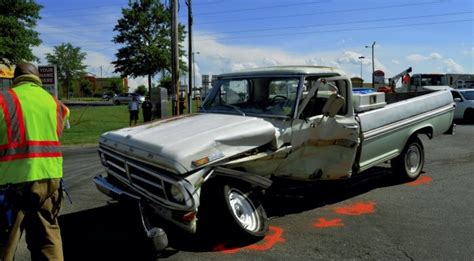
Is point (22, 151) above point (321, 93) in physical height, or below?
below

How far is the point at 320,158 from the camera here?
244 inches

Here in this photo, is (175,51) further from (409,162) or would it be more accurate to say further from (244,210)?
(244,210)

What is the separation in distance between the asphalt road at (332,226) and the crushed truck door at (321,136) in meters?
0.60

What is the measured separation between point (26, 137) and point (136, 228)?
1740 mm

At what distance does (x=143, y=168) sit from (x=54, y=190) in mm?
1243

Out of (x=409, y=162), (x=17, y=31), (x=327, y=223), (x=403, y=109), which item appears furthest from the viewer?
(x=17, y=31)

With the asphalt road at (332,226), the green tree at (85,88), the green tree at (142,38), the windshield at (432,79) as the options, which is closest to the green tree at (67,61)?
the green tree at (85,88)

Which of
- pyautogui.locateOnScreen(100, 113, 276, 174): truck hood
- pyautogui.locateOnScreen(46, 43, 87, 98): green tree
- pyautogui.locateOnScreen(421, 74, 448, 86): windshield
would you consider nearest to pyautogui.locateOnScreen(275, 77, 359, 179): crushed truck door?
pyautogui.locateOnScreen(100, 113, 276, 174): truck hood

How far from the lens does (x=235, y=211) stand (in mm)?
5109

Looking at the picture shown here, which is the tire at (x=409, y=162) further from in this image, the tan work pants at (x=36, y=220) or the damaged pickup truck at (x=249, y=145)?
the tan work pants at (x=36, y=220)

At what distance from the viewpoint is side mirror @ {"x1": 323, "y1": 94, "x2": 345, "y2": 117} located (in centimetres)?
591

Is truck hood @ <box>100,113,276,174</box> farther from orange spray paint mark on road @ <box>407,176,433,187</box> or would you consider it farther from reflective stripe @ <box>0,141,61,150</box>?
orange spray paint mark on road @ <box>407,176,433,187</box>

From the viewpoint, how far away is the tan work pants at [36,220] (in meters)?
3.55

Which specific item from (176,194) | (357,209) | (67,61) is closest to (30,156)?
(176,194)
